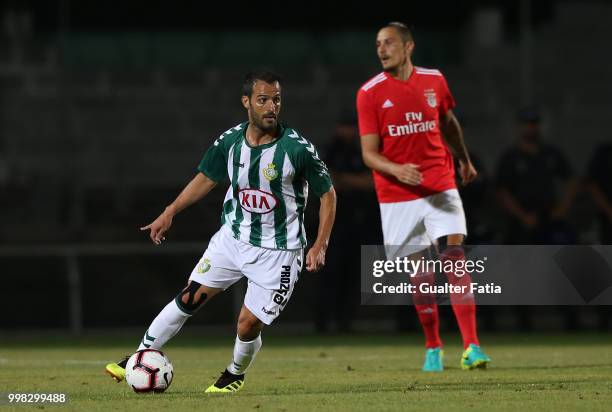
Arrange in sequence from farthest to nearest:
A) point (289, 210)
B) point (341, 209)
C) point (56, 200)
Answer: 1. point (56, 200)
2. point (341, 209)
3. point (289, 210)

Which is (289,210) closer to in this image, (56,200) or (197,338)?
(197,338)

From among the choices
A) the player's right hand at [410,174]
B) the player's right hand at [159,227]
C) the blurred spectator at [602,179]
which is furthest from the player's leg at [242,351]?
the blurred spectator at [602,179]

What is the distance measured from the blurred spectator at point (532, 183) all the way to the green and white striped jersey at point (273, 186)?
237 inches

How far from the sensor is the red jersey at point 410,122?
29.3ft

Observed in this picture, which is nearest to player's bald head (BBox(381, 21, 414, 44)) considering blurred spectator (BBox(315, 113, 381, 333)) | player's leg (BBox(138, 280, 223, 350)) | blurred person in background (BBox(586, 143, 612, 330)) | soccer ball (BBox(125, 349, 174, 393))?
player's leg (BBox(138, 280, 223, 350))

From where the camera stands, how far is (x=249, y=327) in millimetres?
7355

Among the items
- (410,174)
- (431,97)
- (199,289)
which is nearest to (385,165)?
(410,174)

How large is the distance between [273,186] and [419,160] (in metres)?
1.87

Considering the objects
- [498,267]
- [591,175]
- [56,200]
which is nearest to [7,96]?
[56,200]

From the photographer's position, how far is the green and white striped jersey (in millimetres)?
7375

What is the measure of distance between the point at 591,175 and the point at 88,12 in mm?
19833

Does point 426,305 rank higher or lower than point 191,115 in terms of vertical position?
lower

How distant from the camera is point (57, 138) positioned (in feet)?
76.6

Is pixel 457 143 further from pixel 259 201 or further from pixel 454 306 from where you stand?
pixel 259 201
